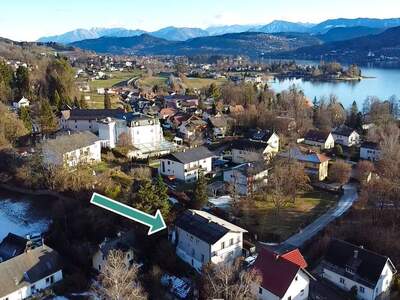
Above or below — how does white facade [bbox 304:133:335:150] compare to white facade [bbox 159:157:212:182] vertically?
below

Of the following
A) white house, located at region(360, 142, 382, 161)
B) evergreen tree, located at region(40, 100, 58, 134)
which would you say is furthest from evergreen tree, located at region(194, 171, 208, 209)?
white house, located at region(360, 142, 382, 161)

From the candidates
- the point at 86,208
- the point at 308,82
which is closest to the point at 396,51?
the point at 308,82

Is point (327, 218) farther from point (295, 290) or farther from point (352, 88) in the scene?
point (352, 88)

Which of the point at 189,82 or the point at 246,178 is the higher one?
the point at 189,82

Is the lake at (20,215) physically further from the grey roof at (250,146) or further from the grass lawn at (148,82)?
the grass lawn at (148,82)

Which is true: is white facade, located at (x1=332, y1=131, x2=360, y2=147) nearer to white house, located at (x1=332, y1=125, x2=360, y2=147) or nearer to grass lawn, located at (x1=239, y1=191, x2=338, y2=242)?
white house, located at (x1=332, y1=125, x2=360, y2=147)

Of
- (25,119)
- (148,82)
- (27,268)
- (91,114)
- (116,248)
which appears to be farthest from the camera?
(148,82)

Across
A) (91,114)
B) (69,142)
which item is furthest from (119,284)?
(91,114)
